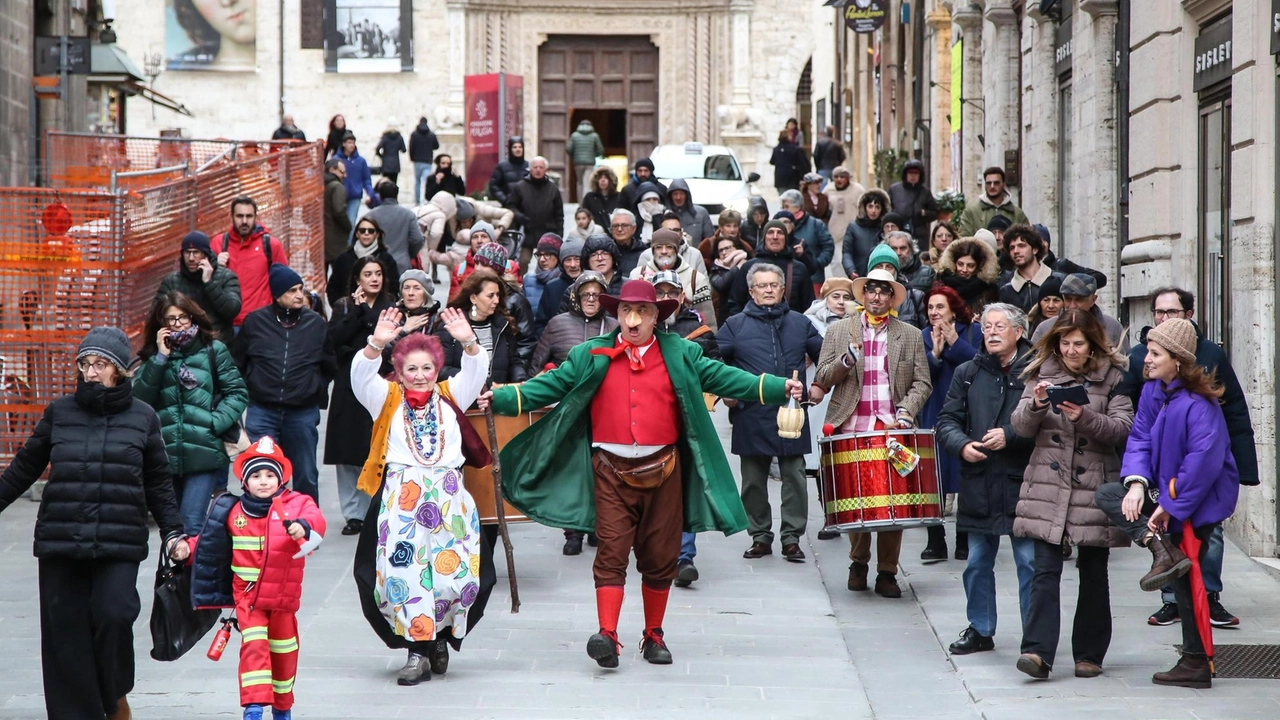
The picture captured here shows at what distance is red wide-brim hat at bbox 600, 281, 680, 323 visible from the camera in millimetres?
8102

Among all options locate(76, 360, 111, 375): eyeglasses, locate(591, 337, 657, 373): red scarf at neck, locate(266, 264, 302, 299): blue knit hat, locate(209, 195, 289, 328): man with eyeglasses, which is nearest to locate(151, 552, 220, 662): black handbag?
locate(76, 360, 111, 375): eyeglasses

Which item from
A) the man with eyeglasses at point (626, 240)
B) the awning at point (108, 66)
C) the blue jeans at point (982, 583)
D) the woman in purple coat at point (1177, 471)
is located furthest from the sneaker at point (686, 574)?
the awning at point (108, 66)

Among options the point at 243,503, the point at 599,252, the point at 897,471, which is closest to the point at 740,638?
the point at 897,471

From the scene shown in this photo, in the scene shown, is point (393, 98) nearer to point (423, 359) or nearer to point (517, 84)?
point (517, 84)

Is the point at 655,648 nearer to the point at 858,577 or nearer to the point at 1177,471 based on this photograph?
the point at 858,577

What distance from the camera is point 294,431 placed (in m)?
11.2

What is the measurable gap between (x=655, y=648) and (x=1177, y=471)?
2.45m

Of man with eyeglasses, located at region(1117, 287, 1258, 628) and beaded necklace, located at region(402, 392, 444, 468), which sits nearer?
beaded necklace, located at region(402, 392, 444, 468)

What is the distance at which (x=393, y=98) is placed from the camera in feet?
143

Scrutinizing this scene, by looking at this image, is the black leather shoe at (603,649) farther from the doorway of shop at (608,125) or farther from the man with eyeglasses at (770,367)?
the doorway of shop at (608,125)

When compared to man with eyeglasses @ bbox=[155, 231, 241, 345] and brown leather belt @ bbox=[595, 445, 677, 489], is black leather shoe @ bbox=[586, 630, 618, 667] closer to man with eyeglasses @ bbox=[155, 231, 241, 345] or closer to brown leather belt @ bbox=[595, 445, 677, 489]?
brown leather belt @ bbox=[595, 445, 677, 489]

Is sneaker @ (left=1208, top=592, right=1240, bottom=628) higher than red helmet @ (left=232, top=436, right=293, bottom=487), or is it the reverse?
red helmet @ (left=232, top=436, right=293, bottom=487)

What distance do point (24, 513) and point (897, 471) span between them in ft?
21.0

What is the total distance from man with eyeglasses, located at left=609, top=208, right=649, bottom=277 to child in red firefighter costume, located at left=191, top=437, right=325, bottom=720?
8.13m
